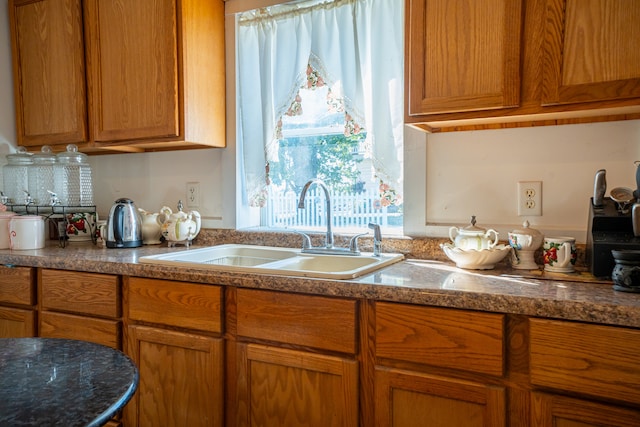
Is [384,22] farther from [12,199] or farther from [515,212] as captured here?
[12,199]

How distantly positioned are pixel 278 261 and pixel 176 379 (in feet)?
1.72

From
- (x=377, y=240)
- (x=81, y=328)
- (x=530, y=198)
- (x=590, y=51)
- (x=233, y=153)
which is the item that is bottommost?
(x=81, y=328)

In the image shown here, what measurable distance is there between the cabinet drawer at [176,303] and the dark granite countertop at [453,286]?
0.03m

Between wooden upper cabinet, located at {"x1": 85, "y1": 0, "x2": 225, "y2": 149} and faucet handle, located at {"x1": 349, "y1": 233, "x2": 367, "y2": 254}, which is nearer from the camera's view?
faucet handle, located at {"x1": 349, "y1": 233, "x2": 367, "y2": 254}

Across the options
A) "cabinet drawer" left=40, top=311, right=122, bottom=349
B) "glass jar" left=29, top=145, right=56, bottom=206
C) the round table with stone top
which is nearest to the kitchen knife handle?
the round table with stone top

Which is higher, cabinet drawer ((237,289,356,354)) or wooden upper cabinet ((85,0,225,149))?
wooden upper cabinet ((85,0,225,149))

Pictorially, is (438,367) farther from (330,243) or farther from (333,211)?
(333,211)

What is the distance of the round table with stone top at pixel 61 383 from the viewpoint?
0.56 m

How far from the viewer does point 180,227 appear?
1.95m

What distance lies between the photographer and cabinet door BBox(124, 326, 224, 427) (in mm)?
1394

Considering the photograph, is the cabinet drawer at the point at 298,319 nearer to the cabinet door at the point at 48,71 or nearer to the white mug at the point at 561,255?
the white mug at the point at 561,255

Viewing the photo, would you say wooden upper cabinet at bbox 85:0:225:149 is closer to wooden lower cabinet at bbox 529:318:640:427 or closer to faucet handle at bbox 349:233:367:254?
faucet handle at bbox 349:233:367:254

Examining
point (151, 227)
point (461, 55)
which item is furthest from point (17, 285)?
point (461, 55)

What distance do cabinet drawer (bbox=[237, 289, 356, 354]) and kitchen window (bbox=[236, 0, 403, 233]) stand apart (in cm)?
68
